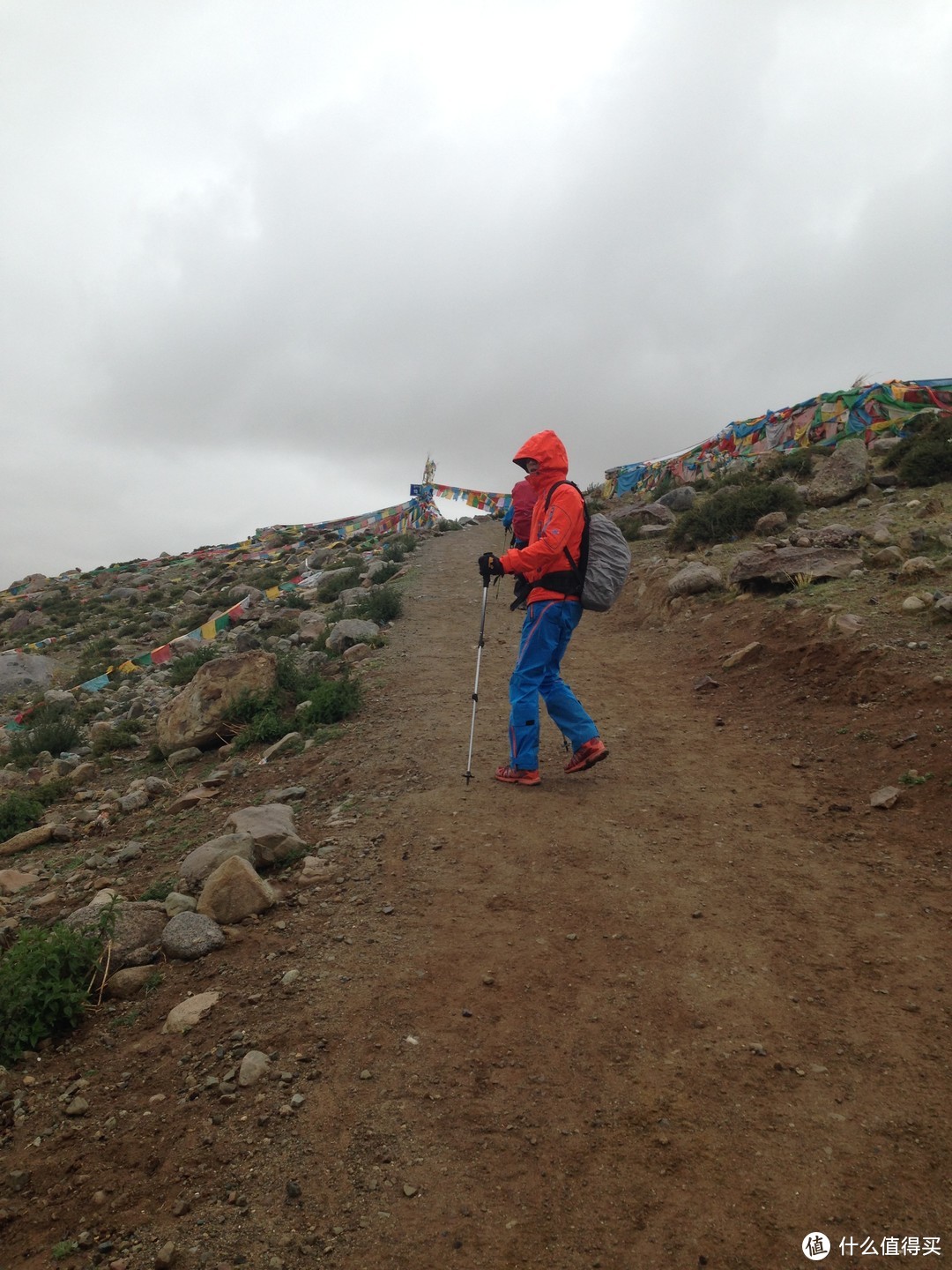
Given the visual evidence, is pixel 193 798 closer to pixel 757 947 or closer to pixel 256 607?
pixel 757 947

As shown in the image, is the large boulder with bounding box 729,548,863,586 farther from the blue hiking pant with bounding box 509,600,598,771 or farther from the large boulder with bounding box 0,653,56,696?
the large boulder with bounding box 0,653,56,696

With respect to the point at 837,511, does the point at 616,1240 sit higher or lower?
lower

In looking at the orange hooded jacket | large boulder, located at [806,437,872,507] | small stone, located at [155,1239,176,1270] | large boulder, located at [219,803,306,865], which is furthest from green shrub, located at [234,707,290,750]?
large boulder, located at [806,437,872,507]

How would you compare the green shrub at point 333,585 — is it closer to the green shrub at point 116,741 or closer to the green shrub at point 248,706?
the green shrub at point 116,741

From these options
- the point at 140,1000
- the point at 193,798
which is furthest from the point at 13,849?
the point at 140,1000

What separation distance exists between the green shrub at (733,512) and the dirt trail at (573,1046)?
7892 millimetres

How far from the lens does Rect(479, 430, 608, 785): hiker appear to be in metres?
5.38

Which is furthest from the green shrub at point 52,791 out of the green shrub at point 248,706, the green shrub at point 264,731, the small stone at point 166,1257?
the small stone at point 166,1257

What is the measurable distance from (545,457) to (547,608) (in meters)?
1.11

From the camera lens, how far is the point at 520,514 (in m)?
7.37

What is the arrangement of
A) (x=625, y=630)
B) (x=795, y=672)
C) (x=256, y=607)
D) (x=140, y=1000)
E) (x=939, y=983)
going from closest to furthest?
(x=939, y=983), (x=140, y=1000), (x=795, y=672), (x=625, y=630), (x=256, y=607)

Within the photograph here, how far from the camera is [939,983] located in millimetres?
3170

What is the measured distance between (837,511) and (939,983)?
10.1 m

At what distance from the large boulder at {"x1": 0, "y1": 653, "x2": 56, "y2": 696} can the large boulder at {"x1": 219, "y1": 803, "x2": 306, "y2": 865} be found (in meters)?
12.6
